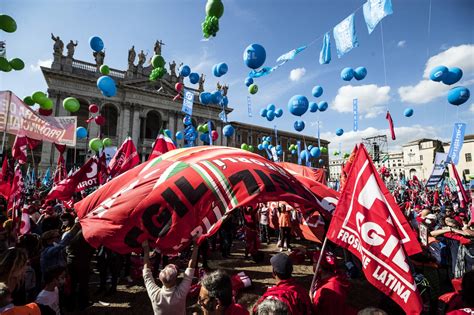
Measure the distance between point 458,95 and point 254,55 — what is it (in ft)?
22.8

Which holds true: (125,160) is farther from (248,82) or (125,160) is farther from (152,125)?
(152,125)

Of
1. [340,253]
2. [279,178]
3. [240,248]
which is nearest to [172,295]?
[279,178]

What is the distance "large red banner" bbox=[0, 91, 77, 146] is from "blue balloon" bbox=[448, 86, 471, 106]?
12344mm

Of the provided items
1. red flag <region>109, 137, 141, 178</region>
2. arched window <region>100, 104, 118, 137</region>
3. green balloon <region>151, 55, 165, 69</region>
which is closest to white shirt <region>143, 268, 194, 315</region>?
red flag <region>109, 137, 141, 178</region>

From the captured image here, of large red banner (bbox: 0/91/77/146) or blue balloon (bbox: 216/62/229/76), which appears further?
blue balloon (bbox: 216/62/229/76)

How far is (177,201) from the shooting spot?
309 centimetres

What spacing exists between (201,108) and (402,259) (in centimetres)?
3639

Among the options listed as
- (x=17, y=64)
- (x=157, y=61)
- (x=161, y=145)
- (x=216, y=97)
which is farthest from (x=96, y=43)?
(x=161, y=145)

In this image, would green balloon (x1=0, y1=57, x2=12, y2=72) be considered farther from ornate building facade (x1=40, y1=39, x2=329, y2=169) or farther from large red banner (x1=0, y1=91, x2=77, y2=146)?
ornate building facade (x1=40, y1=39, x2=329, y2=169)

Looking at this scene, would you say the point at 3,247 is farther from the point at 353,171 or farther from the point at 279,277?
the point at 353,171

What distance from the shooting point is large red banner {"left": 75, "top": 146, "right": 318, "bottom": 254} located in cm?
301

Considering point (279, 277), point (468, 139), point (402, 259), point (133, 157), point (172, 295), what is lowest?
point (172, 295)

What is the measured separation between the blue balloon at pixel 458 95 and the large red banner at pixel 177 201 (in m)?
8.77

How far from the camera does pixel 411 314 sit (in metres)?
2.10
